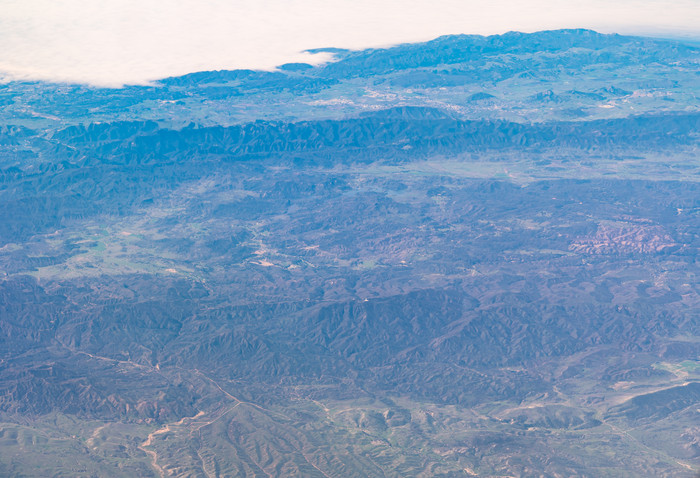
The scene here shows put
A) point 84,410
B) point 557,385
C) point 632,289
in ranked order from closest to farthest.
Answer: point 84,410, point 557,385, point 632,289

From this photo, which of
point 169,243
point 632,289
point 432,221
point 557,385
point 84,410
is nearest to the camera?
point 84,410

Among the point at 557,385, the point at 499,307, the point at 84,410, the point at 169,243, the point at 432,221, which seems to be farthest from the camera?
the point at 432,221

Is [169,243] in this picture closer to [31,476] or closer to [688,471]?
[31,476]

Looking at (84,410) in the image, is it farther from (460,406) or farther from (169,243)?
(169,243)

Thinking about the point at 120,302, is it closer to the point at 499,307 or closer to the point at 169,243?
the point at 169,243

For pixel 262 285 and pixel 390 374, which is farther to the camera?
pixel 262 285

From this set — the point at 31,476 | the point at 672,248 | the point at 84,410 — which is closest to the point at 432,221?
the point at 672,248

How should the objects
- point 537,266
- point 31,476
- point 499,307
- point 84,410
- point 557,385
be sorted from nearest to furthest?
point 31,476
point 84,410
point 557,385
point 499,307
point 537,266

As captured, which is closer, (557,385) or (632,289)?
(557,385)

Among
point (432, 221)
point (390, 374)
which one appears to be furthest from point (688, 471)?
point (432, 221)
